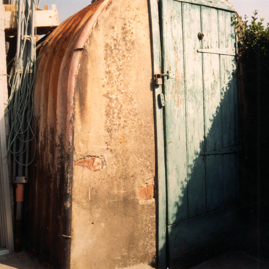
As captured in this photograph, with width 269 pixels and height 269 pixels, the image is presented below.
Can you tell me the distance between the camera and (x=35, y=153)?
323 cm

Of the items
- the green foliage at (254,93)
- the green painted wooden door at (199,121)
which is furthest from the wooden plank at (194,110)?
the green foliage at (254,93)

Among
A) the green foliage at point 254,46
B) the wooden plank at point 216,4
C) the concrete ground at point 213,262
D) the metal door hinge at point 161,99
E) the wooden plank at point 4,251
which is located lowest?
the concrete ground at point 213,262

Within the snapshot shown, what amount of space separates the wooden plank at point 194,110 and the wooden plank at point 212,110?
0.09 m

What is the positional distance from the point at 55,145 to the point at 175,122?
134 cm

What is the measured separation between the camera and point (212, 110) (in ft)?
11.8

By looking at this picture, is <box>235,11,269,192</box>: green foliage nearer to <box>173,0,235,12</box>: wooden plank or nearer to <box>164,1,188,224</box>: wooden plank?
<box>173,0,235,12</box>: wooden plank

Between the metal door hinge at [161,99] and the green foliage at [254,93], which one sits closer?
the metal door hinge at [161,99]

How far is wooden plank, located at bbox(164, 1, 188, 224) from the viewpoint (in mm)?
3160

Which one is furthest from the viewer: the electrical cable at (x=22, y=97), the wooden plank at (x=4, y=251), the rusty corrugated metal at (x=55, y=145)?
the electrical cable at (x=22, y=97)

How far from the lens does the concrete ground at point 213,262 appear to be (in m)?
2.92

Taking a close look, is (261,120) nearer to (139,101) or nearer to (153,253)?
(139,101)

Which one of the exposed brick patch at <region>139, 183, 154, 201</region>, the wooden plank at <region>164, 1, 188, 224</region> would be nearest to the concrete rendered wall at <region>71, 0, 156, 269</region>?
the exposed brick patch at <region>139, 183, 154, 201</region>

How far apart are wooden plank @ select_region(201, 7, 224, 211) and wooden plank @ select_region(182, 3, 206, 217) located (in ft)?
0.29

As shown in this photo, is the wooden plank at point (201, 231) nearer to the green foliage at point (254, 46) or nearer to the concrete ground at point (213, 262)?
the concrete ground at point (213, 262)
